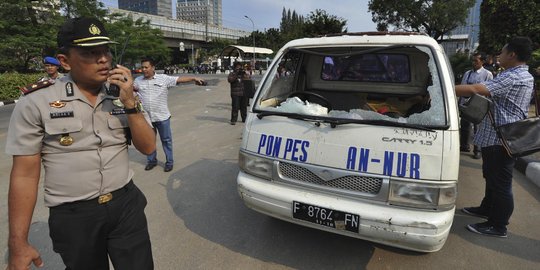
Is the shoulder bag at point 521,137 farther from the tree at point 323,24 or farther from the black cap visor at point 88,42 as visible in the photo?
the tree at point 323,24

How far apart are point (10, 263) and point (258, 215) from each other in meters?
2.31

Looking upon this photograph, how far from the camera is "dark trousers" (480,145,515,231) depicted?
2.95 meters

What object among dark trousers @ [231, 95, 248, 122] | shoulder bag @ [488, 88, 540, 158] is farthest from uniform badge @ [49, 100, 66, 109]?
dark trousers @ [231, 95, 248, 122]

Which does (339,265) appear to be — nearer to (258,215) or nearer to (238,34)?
(258,215)

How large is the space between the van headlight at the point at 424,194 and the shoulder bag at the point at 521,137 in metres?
1.03

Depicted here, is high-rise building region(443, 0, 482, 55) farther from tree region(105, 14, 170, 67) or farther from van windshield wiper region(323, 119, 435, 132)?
tree region(105, 14, 170, 67)

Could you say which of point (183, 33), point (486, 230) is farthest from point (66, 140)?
point (183, 33)

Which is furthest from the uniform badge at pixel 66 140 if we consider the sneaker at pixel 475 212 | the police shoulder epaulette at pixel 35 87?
the sneaker at pixel 475 212

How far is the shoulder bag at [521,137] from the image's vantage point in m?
2.81

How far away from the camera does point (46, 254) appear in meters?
2.84

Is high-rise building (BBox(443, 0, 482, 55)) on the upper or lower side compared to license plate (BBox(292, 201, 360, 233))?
upper

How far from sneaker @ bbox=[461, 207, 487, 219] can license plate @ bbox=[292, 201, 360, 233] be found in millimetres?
2012

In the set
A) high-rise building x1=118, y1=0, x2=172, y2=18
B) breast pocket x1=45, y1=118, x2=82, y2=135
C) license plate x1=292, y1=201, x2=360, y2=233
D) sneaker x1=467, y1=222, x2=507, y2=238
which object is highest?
high-rise building x1=118, y1=0, x2=172, y2=18

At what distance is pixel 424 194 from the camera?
7.33ft
